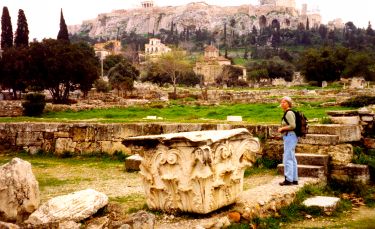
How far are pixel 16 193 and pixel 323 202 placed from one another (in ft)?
14.8

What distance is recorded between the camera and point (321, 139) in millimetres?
9492

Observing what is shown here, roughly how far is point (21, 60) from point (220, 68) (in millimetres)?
59922

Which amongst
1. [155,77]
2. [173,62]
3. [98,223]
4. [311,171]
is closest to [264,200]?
[311,171]

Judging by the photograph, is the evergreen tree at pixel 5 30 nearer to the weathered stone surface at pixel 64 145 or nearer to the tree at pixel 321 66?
the tree at pixel 321 66

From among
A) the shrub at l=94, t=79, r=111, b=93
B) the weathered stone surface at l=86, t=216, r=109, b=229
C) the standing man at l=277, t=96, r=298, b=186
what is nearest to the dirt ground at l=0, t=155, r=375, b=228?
the weathered stone surface at l=86, t=216, r=109, b=229

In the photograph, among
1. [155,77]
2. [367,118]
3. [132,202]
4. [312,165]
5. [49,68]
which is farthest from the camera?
[155,77]

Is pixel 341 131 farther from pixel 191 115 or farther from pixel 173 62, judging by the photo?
pixel 173 62

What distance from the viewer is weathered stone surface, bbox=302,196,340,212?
707 centimetres

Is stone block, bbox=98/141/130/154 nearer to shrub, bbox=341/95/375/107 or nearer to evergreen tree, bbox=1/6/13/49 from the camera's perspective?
shrub, bbox=341/95/375/107

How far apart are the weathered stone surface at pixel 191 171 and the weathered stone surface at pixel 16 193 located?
58.3 inches

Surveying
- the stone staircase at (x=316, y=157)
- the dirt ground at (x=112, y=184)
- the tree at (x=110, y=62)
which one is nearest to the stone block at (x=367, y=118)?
the stone staircase at (x=316, y=157)

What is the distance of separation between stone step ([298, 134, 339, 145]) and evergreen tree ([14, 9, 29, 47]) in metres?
46.1

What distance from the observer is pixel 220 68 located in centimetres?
9212

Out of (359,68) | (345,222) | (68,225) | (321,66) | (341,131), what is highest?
(321,66)
